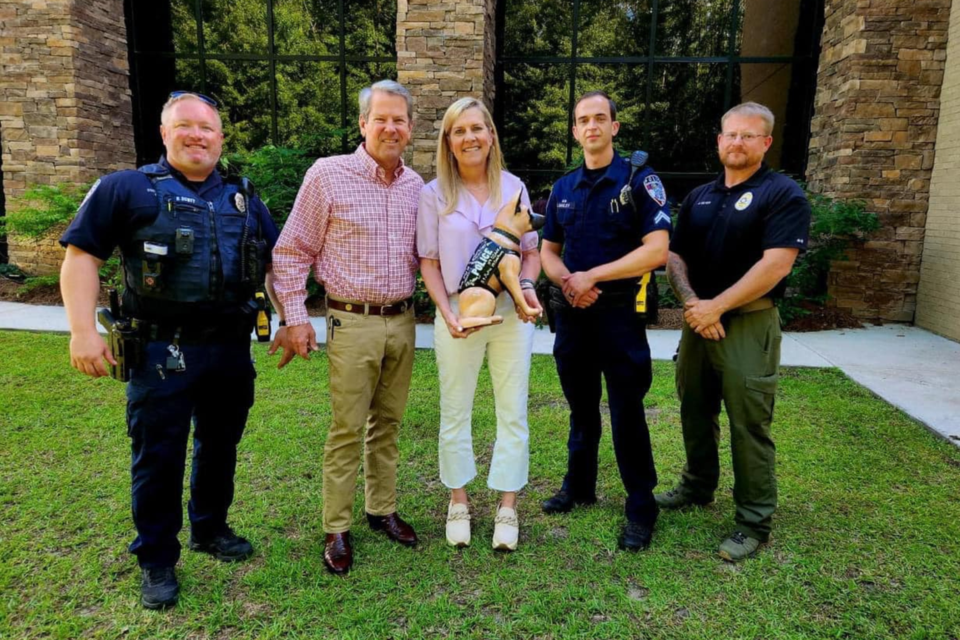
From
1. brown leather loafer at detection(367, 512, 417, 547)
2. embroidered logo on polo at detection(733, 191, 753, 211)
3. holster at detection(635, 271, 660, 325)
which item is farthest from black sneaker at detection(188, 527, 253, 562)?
embroidered logo on polo at detection(733, 191, 753, 211)

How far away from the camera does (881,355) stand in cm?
655

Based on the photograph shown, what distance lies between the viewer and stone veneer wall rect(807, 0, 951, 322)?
24.8 feet

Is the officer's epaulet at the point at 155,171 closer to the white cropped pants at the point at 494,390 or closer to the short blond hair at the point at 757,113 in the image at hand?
the white cropped pants at the point at 494,390

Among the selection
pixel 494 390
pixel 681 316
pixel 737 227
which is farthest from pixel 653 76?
pixel 494 390

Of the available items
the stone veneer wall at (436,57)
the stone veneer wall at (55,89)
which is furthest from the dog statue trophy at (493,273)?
the stone veneer wall at (55,89)

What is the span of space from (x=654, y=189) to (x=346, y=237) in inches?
55.0

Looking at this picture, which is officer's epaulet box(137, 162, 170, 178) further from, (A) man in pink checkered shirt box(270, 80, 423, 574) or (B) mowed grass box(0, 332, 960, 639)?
(B) mowed grass box(0, 332, 960, 639)

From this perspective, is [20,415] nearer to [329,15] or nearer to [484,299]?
[484,299]

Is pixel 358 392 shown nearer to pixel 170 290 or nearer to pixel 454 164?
pixel 170 290

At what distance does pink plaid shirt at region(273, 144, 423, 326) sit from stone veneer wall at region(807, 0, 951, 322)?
725 centimetres

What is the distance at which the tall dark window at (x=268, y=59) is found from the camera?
1031cm

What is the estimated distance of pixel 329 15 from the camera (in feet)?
33.8

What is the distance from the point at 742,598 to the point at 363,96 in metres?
2.66

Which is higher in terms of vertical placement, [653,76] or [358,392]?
[653,76]
